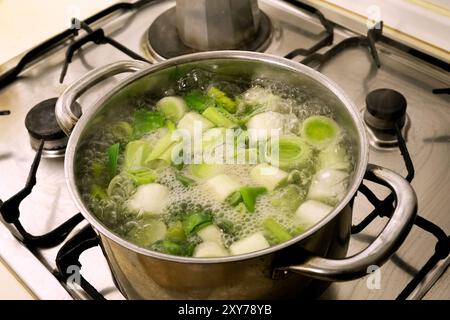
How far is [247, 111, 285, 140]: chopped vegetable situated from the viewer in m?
0.81

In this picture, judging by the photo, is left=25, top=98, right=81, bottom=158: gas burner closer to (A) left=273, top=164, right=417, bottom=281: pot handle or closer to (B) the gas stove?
(B) the gas stove

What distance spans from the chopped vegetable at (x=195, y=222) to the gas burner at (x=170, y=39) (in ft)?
1.55

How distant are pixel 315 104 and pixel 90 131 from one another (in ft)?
1.08

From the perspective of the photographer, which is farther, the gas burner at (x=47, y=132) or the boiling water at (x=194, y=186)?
the gas burner at (x=47, y=132)

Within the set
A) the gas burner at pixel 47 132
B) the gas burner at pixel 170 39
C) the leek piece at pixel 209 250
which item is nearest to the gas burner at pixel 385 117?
the gas burner at pixel 170 39

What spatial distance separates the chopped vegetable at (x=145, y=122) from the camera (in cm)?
84

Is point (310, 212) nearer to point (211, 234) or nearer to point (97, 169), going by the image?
point (211, 234)

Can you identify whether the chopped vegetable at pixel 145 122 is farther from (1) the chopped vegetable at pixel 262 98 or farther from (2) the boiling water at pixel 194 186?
(1) the chopped vegetable at pixel 262 98

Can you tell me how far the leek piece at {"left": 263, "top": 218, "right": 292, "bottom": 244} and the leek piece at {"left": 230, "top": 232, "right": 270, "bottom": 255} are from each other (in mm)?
14

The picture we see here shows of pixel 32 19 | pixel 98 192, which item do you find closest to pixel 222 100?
pixel 98 192

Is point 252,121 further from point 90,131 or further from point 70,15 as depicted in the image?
point 70,15

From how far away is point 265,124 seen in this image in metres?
0.82

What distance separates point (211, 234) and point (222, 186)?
0.24ft

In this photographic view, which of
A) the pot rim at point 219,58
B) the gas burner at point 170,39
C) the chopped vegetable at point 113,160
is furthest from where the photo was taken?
the gas burner at point 170,39
